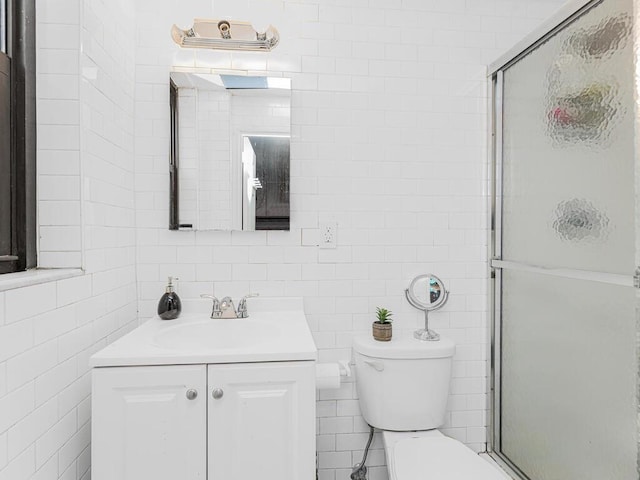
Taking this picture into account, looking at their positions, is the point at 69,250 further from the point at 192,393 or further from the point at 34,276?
the point at 192,393

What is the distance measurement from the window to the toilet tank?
1.29 metres

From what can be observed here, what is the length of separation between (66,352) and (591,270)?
1691 millimetres

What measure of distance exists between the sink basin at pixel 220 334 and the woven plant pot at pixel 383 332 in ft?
1.57

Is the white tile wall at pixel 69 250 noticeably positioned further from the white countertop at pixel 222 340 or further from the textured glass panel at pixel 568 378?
the textured glass panel at pixel 568 378

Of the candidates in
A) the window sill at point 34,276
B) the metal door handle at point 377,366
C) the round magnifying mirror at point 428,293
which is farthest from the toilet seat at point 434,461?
the window sill at point 34,276

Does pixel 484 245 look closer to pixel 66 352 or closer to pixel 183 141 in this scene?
pixel 183 141

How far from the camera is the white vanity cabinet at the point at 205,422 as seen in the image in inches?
46.6

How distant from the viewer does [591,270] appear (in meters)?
1.35

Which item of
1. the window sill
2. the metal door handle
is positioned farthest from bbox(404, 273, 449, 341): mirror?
the window sill

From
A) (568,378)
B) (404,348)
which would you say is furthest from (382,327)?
(568,378)

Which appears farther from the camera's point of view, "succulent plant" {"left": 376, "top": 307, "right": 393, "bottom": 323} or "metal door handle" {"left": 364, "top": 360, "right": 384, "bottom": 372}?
"succulent plant" {"left": 376, "top": 307, "right": 393, "bottom": 323}

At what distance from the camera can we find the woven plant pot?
178 centimetres

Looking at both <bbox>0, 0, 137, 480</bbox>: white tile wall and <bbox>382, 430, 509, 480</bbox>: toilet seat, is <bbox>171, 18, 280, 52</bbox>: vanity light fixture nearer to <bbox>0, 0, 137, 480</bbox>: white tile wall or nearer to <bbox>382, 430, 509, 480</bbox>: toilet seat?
<bbox>0, 0, 137, 480</bbox>: white tile wall

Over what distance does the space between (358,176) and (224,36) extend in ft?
2.70
